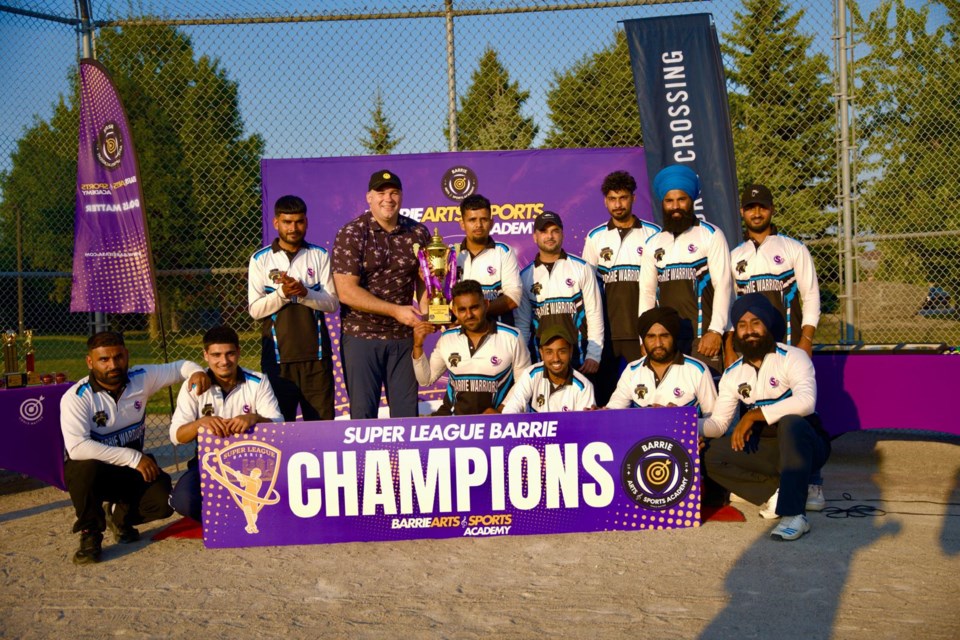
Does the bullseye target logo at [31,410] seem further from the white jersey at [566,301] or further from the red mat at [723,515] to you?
the red mat at [723,515]

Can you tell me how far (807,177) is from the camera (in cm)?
1861

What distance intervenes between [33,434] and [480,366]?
10.8ft

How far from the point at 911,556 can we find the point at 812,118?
16.6 meters

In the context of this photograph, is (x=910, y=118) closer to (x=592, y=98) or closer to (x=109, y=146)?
(x=592, y=98)

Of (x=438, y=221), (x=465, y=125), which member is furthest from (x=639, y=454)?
(x=465, y=125)

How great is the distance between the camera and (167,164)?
1809 cm

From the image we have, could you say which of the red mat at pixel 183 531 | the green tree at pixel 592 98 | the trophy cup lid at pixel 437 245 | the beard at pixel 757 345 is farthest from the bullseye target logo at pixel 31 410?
the green tree at pixel 592 98

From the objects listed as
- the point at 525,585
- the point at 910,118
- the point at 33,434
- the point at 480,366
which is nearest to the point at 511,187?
the point at 480,366

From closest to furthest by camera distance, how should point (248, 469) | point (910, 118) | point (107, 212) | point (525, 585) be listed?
1. point (525, 585)
2. point (248, 469)
3. point (107, 212)
4. point (910, 118)

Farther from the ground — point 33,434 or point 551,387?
point 551,387

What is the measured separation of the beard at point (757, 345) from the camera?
543cm

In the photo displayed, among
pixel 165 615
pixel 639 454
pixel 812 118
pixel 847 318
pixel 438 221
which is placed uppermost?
pixel 812 118

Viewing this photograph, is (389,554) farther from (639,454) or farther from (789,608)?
(789,608)

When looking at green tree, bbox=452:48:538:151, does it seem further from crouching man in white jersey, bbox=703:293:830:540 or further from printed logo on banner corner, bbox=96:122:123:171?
crouching man in white jersey, bbox=703:293:830:540
